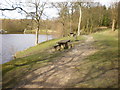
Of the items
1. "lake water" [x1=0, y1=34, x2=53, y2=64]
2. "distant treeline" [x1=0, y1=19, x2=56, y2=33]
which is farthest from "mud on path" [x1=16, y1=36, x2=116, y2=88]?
"lake water" [x1=0, y1=34, x2=53, y2=64]

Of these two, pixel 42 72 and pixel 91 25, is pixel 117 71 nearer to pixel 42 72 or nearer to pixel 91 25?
pixel 42 72

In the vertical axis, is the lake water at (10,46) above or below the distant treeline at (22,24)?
below

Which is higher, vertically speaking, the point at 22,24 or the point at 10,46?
the point at 22,24

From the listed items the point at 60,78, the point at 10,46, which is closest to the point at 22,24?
the point at 60,78

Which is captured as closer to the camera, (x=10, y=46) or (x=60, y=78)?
(x=60, y=78)

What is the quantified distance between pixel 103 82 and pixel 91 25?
27.7 meters

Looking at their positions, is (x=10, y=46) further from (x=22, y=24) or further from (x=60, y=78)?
(x=60, y=78)

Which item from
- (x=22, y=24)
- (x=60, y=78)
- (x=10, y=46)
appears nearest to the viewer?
(x=60, y=78)

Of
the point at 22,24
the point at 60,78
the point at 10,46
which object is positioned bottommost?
the point at 10,46

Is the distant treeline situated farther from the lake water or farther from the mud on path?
the mud on path

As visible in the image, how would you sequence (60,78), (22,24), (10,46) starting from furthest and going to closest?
(10,46) < (22,24) < (60,78)

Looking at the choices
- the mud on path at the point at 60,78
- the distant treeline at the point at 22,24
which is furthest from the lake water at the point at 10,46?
the mud on path at the point at 60,78

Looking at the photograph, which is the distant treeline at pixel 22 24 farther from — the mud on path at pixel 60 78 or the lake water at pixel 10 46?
the mud on path at pixel 60 78

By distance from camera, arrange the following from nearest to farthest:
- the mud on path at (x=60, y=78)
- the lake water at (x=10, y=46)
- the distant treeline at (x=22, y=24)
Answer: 1. the mud on path at (x=60, y=78)
2. the distant treeline at (x=22, y=24)
3. the lake water at (x=10, y=46)
